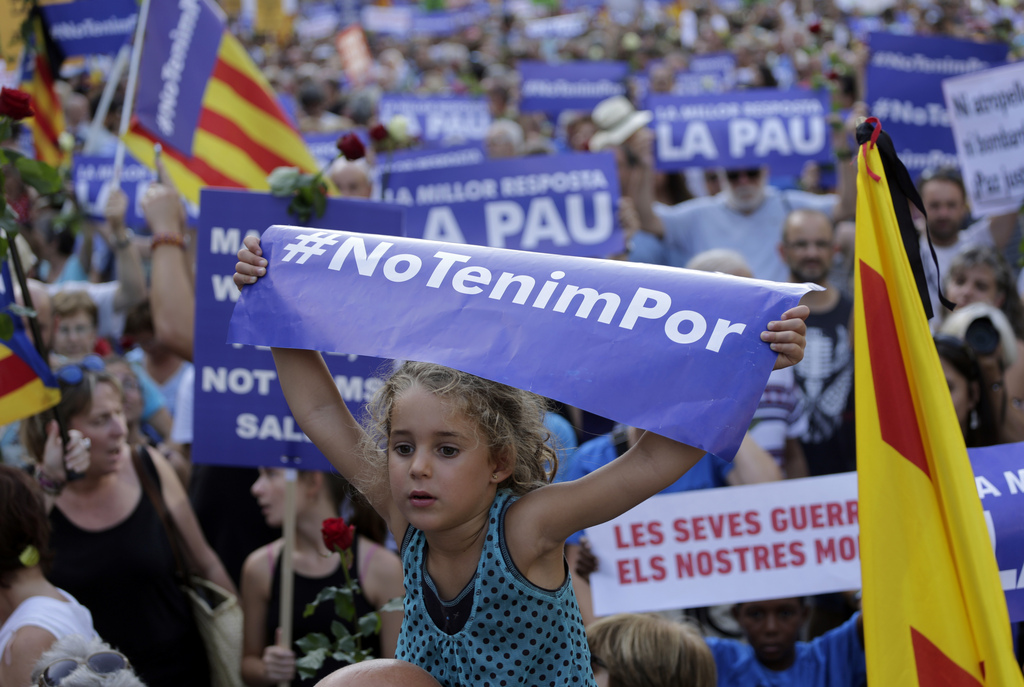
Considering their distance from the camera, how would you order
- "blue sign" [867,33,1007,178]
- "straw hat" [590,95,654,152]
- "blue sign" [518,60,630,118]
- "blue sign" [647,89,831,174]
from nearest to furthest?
"blue sign" [867,33,1007,178], "straw hat" [590,95,654,152], "blue sign" [647,89,831,174], "blue sign" [518,60,630,118]

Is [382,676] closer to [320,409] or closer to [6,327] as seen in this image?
[320,409]

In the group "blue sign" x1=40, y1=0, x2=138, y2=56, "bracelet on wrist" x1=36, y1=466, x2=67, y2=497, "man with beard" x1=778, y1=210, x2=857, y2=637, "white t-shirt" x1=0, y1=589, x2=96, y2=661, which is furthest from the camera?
"blue sign" x1=40, y1=0, x2=138, y2=56

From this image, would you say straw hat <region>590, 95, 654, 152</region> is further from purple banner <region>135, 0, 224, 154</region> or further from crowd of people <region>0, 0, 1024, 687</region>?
purple banner <region>135, 0, 224, 154</region>

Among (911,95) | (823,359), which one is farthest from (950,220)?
(823,359)

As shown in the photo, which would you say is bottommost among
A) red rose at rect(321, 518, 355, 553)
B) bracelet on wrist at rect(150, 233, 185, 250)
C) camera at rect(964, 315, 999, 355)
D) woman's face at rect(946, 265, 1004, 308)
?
red rose at rect(321, 518, 355, 553)

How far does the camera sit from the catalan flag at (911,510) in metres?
1.89

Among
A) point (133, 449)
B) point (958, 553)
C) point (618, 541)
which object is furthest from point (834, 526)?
point (133, 449)

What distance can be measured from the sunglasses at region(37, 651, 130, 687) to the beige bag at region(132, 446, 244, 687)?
1.27 metres

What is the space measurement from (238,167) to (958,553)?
3681 millimetres

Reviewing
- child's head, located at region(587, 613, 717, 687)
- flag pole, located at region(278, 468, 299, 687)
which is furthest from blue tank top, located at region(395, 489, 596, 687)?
flag pole, located at region(278, 468, 299, 687)

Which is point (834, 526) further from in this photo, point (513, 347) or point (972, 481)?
point (513, 347)

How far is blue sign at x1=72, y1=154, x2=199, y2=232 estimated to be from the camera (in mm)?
6880

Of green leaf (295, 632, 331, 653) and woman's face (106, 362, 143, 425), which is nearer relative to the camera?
green leaf (295, 632, 331, 653)

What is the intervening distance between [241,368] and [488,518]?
1561 mm
